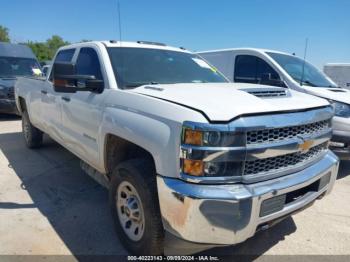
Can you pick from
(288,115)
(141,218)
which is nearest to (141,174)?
(141,218)

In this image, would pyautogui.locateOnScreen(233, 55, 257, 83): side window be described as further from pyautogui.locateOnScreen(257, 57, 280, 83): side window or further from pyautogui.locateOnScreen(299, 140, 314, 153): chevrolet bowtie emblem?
pyautogui.locateOnScreen(299, 140, 314, 153): chevrolet bowtie emblem

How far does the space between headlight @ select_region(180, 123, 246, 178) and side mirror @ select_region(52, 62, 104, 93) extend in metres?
1.35

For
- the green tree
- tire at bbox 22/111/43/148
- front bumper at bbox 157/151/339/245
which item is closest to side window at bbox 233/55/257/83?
tire at bbox 22/111/43/148

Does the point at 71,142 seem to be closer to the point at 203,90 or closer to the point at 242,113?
the point at 203,90

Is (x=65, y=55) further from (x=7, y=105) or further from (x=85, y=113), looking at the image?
(x=7, y=105)

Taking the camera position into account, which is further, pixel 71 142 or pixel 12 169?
pixel 12 169

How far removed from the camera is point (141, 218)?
8.56ft

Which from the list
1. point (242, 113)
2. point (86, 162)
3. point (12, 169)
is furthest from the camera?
point (12, 169)

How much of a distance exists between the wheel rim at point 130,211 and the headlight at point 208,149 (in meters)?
0.66

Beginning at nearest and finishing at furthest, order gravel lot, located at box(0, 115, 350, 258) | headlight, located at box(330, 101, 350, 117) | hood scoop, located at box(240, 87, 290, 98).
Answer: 1. hood scoop, located at box(240, 87, 290, 98)
2. gravel lot, located at box(0, 115, 350, 258)
3. headlight, located at box(330, 101, 350, 117)

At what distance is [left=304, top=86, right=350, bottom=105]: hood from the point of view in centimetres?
496

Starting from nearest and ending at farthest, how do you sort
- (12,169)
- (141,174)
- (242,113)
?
(242,113) → (141,174) → (12,169)

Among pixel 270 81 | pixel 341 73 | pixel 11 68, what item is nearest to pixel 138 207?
pixel 270 81

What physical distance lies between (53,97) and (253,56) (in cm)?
400
